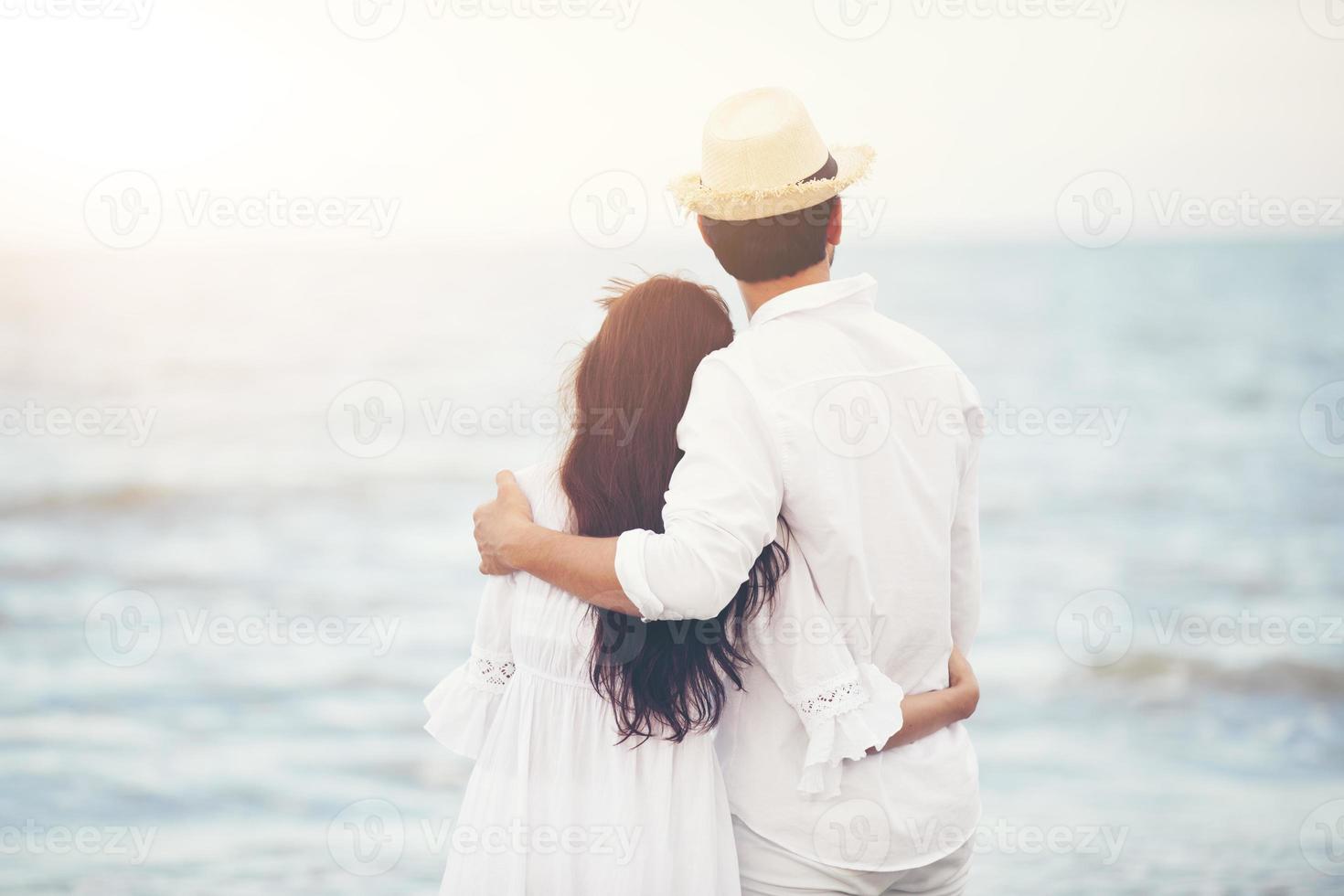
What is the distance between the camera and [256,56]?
10.9 m

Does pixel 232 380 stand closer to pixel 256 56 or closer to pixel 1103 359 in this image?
pixel 256 56

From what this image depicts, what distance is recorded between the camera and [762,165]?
1397 millimetres

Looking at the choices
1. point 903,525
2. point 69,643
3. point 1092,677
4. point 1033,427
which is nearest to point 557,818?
point 903,525

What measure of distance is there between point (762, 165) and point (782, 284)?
0.47 feet

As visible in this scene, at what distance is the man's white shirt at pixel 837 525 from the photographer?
4.09 feet

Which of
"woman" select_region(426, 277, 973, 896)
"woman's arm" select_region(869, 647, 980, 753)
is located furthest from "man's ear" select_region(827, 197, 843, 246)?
"woman's arm" select_region(869, 647, 980, 753)

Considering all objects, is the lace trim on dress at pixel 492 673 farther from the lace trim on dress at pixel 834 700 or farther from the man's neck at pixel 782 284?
the man's neck at pixel 782 284

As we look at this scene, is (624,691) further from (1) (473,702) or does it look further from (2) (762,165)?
(2) (762,165)

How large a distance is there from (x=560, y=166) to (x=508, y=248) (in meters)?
1.44

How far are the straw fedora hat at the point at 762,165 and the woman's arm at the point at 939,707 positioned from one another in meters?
0.61

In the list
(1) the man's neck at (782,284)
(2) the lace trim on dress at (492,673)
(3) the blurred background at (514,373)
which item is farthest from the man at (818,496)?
(3) the blurred background at (514,373)

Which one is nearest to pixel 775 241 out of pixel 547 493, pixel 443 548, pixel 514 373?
pixel 547 493

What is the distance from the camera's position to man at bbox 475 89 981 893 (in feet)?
4.22

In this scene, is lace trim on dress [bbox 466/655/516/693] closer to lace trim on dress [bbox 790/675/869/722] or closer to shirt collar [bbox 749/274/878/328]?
lace trim on dress [bbox 790/675/869/722]
